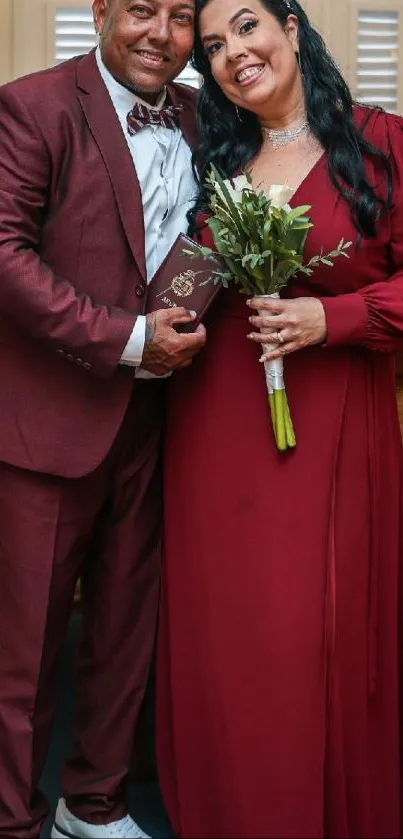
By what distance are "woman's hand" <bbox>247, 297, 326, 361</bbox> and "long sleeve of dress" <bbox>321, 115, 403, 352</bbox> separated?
0.08ft

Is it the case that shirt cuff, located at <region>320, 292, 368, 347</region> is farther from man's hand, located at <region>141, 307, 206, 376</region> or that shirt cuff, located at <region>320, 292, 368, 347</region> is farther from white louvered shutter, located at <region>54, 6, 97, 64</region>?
white louvered shutter, located at <region>54, 6, 97, 64</region>

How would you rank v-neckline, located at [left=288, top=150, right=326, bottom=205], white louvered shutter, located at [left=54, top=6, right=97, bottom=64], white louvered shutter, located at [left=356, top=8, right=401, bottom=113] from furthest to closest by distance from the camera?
white louvered shutter, located at [left=356, top=8, right=401, bottom=113] → white louvered shutter, located at [left=54, top=6, right=97, bottom=64] → v-neckline, located at [left=288, top=150, right=326, bottom=205]

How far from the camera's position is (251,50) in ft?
7.30

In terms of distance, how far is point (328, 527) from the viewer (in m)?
2.20

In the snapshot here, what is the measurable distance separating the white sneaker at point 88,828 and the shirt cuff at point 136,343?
109 centimetres

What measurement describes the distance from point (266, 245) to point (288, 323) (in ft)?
0.57

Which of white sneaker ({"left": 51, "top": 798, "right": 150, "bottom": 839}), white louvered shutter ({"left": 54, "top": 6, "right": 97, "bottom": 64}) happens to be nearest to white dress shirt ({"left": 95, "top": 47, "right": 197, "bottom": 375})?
white sneaker ({"left": 51, "top": 798, "right": 150, "bottom": 839})

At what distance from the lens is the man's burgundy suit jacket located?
2.18 m

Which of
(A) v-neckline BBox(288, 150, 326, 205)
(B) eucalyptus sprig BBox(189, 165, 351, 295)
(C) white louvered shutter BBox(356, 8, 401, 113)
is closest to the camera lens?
(B) eucalyptus sprig BBox(189, 165, 351, 295)

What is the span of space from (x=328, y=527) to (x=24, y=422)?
67 cm

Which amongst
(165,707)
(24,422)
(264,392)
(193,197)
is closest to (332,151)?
(193,197)

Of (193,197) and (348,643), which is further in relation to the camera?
(193,197)

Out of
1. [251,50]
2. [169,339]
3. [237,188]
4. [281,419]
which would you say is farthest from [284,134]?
[281,419]

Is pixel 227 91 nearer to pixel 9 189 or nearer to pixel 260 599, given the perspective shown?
pixel 9 189
